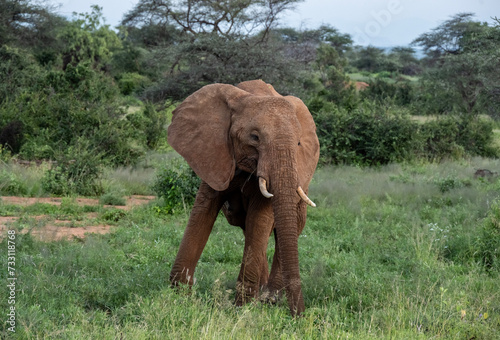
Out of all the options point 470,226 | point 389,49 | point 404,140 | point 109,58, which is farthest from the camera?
point 389,49

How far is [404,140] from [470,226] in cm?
888

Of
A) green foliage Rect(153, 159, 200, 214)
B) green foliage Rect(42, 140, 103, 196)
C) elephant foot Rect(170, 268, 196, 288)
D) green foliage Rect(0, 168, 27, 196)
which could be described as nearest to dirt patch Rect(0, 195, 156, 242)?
green foliage Rect(0, 168, 27, 196)

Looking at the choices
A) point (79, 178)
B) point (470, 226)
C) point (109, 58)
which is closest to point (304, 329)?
point (470, 226)

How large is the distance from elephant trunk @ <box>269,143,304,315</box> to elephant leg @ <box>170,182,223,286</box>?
0.90 m

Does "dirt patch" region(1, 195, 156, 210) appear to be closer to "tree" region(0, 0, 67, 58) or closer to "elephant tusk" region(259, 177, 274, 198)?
"elephant tusk" region(259, 177, 274, 198)

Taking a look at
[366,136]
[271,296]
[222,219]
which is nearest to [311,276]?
[271,296]

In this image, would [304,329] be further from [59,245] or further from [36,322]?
[59,245]

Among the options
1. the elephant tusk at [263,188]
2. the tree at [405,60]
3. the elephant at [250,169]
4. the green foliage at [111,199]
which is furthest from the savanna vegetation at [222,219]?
the tree at [405,60]

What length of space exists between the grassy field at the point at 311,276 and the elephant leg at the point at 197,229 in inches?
7.0

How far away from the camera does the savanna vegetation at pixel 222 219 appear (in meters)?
4.34

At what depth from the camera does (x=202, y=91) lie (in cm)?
520

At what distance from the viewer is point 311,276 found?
577cm

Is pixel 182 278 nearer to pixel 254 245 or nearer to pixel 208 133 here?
pixel 254 245

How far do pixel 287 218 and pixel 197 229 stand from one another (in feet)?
3.69
